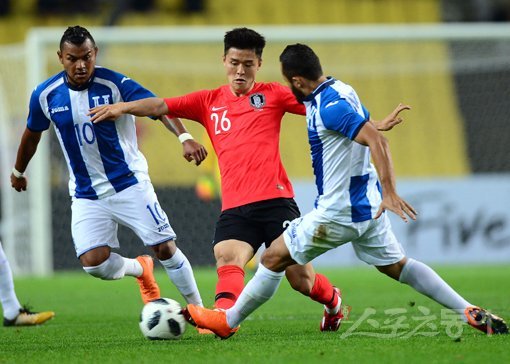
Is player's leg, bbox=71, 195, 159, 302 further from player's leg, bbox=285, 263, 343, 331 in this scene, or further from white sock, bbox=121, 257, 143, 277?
player's leg, bbox=285, 263, 343, 331

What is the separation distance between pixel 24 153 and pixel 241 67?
184cm

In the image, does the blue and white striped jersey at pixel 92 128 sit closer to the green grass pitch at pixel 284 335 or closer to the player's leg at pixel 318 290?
the green grass pitch at pixel 284 335

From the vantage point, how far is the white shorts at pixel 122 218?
730 cm

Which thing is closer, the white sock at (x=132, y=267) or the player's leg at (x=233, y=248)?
the player's leg at (x=233, y=248)

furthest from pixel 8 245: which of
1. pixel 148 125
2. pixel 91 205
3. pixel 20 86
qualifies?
pixel 91 205

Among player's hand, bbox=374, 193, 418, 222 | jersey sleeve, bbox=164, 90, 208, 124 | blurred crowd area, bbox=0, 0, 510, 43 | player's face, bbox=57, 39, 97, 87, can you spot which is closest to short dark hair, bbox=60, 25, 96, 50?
player's face, bbox=57, 39, 97, 87

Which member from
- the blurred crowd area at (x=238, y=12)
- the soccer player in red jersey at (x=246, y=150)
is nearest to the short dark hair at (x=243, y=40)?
the soccer player in red jersey at (x=246, y=150)

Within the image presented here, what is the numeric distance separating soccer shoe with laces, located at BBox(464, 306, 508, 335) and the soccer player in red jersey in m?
A: 1.16

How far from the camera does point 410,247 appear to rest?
15.8 meters

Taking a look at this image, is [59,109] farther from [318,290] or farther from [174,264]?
[318,290]

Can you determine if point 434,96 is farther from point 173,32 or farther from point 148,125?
point 173,32

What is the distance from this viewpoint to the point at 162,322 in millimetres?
6246

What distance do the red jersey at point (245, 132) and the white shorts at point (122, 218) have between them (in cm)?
65

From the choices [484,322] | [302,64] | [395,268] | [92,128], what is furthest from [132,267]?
[484,322]
